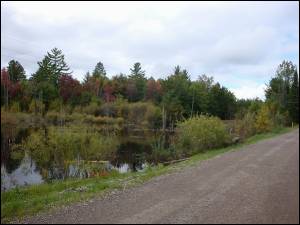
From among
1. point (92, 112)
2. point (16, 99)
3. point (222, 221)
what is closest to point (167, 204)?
point (222, 221)

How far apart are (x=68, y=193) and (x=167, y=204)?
336 cm

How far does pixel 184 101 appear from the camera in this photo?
2132 inches

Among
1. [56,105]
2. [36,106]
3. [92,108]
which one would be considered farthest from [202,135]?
[36,106]

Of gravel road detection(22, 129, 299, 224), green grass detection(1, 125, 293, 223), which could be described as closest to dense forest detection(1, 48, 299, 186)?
green grass detection(1, 125, 293, 223)

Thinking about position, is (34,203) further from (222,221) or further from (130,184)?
(222,221)

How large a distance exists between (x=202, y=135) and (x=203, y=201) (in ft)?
54.4

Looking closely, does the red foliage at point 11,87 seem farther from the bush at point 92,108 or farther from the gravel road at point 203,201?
the bush at point 92,108

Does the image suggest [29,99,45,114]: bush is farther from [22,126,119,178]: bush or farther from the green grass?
the green grass

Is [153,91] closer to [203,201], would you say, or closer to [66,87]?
[66,87]

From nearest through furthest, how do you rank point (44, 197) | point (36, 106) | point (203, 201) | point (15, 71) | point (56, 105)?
point (203, 201) < point (15, 71) < point (44, 197) < point (36, 106) < point (56, 105)

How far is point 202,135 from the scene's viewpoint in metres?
26.5

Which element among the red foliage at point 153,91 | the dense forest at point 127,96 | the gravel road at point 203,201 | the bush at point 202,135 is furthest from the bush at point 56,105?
the red foliage at point 153,91

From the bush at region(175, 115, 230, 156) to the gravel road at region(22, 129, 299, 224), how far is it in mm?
11195

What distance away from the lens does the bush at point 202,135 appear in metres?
26.5
